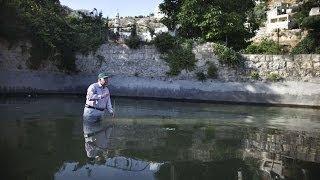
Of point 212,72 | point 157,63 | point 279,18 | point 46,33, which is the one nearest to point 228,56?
point 212,72

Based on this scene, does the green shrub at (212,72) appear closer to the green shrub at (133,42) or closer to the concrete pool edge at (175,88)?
the concrete pool edge at (175,88)

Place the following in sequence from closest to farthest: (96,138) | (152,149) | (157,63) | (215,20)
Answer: (152,149) → (96,138) → (157,63) → (215,20)

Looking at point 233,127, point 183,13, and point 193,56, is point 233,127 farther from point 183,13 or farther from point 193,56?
point 183,13

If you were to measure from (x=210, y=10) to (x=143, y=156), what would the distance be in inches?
800

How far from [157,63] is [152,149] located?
17.3m

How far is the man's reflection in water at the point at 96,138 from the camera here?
8562 mm

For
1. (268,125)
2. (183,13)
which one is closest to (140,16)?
(183,13)

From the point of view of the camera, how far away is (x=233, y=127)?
13.8 metres

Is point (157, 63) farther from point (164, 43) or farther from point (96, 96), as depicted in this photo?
point (96, 96)

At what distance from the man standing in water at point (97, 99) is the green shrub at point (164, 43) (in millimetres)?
14187

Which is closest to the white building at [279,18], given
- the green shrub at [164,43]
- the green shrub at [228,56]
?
the green shrub at [228,56]

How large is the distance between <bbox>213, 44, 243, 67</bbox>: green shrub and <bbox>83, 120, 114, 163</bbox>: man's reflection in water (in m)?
14.1

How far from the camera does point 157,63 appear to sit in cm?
2639

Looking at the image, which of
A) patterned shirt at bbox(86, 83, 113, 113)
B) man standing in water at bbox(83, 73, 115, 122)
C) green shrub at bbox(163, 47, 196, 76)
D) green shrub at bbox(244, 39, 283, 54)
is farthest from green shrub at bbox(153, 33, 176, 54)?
patterned shirt at bbox(86, 83, 113, 113)
